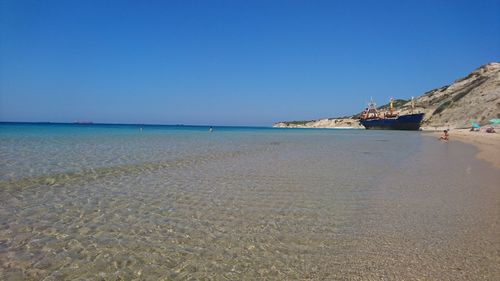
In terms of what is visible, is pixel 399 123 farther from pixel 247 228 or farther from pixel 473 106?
pixel 247 228

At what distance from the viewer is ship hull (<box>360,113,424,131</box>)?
336 feet

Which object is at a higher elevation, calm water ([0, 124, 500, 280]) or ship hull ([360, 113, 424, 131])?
ship hull ([360, 113, 424, 131])

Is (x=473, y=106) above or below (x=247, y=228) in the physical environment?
above

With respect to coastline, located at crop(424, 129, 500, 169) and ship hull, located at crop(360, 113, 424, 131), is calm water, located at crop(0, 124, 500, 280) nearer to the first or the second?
coastline, located at crop(424, 129, 500, 169)

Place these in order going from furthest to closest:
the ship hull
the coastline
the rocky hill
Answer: the ship hull < the rocky hill < the coastline

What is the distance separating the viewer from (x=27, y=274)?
452 cm

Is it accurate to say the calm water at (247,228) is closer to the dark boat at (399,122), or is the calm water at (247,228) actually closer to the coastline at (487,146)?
the coastline at (487,146)

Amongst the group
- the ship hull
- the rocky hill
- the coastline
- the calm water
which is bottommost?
the coastline

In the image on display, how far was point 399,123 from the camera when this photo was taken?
364 feet

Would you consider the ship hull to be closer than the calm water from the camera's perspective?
No

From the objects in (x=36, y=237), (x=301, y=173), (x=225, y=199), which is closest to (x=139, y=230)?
(x=36, y=237)

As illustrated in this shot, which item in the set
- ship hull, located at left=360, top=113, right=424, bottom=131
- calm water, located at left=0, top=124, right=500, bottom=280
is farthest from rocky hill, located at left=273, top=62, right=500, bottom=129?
calm water, located at left=0, top=124, right=500, bottom=280

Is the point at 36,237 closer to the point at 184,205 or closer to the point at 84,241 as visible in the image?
the point at 84,241

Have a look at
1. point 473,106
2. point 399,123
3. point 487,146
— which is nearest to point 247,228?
point 487,146
